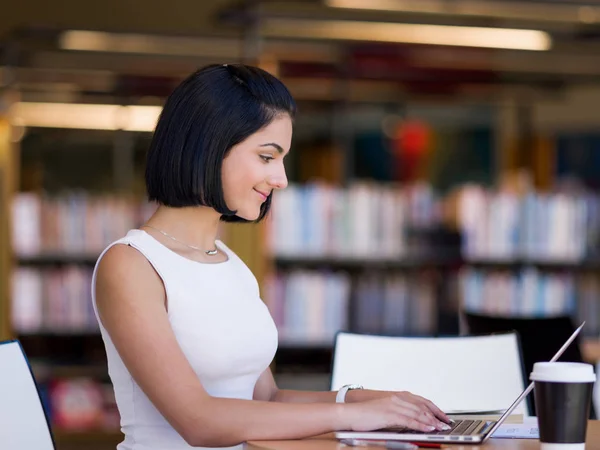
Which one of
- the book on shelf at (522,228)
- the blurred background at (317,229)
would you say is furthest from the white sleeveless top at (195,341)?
the book on shelf at (522,228)

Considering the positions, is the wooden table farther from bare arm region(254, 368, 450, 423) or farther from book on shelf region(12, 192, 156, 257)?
book on shelf region(12, 192, 156, 257)

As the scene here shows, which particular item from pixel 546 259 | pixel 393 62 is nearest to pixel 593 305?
pixel 546 259

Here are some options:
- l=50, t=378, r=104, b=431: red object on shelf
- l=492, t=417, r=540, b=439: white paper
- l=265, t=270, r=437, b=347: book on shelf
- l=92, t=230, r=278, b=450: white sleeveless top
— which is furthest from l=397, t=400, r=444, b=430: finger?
l=50, t=378, r=104, b=431: red object on shelf

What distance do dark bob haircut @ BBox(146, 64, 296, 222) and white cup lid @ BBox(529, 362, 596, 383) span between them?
2.31 feet

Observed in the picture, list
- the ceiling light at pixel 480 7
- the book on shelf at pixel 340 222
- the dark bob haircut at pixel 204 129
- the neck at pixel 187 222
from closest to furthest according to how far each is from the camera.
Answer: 1. the dark bob haircut at pixel 204 129
2. the neck at pixel 187 222
3. the ceiling light at pixel 480 7
4. the book on shelf at pixel 340 222

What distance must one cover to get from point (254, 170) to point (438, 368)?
3.02 ft

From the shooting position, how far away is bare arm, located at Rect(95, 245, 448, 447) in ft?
5.96

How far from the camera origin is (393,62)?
805 centimetres

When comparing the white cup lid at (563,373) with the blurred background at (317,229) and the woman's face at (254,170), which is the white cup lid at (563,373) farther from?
the blurred background at (317,229)

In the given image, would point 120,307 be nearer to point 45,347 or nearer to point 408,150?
point 45,347

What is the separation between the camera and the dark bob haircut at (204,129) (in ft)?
6.64

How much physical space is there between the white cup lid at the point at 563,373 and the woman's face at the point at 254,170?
65 centimetres

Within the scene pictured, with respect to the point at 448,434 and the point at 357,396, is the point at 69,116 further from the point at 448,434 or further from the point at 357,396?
the point at 448,434

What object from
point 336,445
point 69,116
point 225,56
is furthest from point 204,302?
point 69,116
